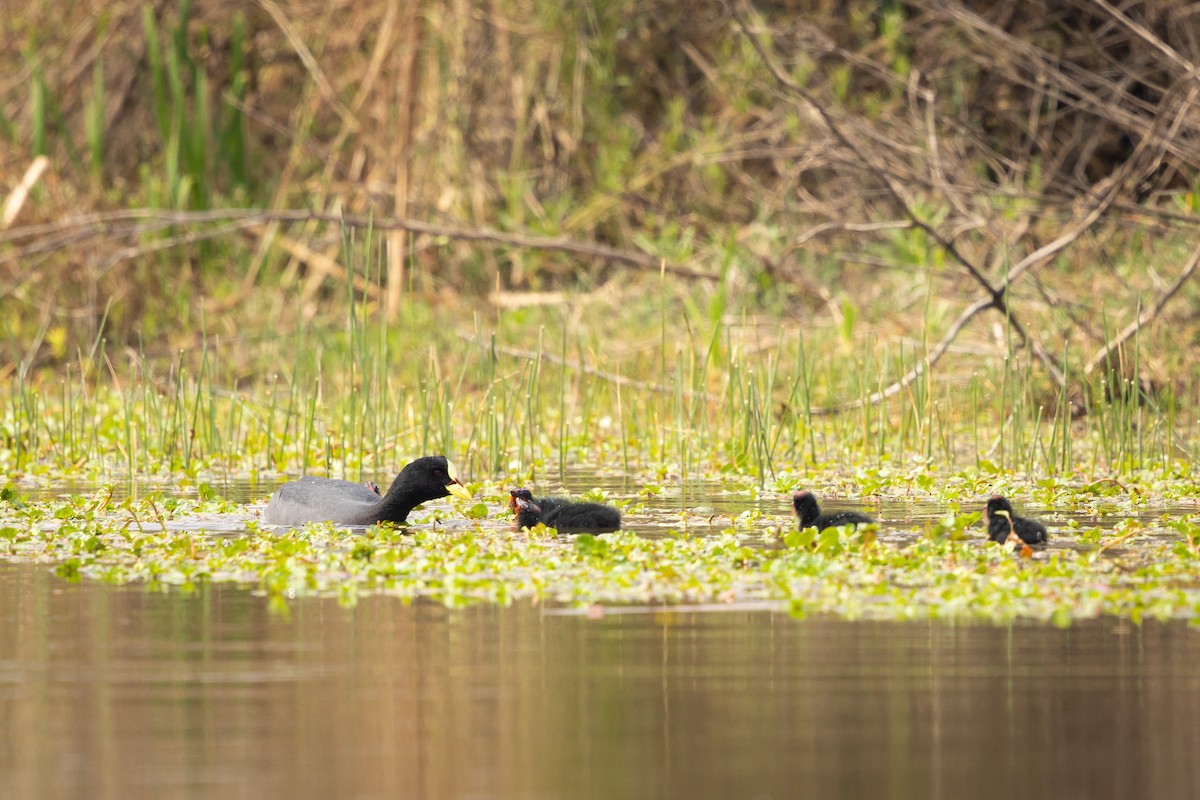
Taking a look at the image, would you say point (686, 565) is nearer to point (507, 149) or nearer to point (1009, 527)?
point (1009, 527)

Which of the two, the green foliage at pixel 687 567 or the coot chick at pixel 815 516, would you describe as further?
the coot chick at pixel 815 516

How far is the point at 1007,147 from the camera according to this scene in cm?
1769

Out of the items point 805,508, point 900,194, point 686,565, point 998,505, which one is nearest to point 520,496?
point 805,508

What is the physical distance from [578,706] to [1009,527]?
2875mm

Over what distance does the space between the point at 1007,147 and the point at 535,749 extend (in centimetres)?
1447

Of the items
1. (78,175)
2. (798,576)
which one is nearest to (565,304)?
(78,175)

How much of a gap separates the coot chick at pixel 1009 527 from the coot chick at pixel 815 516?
48cm

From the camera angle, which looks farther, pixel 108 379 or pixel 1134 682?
pixel 108 379

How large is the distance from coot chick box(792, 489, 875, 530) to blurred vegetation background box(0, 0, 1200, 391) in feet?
22.9

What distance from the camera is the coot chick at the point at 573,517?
7.62 meters

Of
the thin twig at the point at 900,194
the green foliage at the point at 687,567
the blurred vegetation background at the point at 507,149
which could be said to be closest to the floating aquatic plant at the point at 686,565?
the green foliage at the point at 687,567

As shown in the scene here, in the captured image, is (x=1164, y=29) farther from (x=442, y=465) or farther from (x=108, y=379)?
(x=442, y=465)

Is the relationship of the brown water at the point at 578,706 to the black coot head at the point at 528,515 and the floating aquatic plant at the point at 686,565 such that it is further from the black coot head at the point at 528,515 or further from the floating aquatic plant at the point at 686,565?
the black coot head at the point at 528,515

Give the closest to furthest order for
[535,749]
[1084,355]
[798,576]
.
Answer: [535,749], [798,576], [1084,355]
